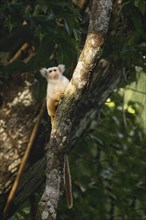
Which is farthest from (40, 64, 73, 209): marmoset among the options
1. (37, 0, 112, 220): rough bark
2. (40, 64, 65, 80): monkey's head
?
(37, 0, 112, 220): rough bark

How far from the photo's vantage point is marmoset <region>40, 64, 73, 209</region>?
3.04m

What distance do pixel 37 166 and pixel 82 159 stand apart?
5.34 ft

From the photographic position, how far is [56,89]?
3186 millimetres

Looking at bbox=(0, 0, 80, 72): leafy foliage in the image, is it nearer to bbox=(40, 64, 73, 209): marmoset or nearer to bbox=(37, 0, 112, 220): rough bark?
bbox=(40, 64, 73, 209): marmoset

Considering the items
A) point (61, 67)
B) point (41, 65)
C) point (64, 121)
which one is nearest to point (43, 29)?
point (41, 65)

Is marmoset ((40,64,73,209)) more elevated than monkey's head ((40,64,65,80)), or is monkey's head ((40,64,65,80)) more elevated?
monkey's head ((40,64,65,80))

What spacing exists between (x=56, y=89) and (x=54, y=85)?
36 millimetres

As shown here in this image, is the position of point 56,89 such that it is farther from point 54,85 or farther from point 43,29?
point 43,29

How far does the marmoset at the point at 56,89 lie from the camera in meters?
3.04

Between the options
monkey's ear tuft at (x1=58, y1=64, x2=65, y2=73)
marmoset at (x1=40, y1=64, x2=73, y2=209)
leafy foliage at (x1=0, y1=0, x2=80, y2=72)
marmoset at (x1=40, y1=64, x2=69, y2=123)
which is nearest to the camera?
leafy foliage at (x1=0, y1=0, x2=80, y2=72)

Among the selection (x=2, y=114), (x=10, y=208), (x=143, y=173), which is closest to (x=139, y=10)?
(x=2, y=114)

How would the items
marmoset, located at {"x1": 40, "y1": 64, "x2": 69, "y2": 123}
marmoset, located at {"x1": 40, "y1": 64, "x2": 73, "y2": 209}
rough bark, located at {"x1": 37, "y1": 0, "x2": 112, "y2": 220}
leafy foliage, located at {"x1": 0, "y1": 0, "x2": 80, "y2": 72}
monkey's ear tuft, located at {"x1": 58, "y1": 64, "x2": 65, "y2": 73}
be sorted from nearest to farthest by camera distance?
rough bark, located at {"x1": 37, "y1": 0, "x2": 112, "y2": 220}
leafy foliage, located at {"x1": 0, "y1": 0, "x2": 80, "y2": 72}
marmoset, located at {"x1": 40, "y1": 64, "x2": 73, "y2": 209}
marmoset, located at {"x1": 40, "y1": 64, "x2": 69, "y2": 123}
monkey's ear tuft, located at {"x1": 58, "y1": 64, "x2": 65, "y2": 73}

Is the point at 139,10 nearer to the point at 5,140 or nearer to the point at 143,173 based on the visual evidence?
the point at 5,140

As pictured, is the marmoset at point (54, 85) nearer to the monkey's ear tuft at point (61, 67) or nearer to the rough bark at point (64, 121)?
the monkey's ear tuft at point (61, 67)
